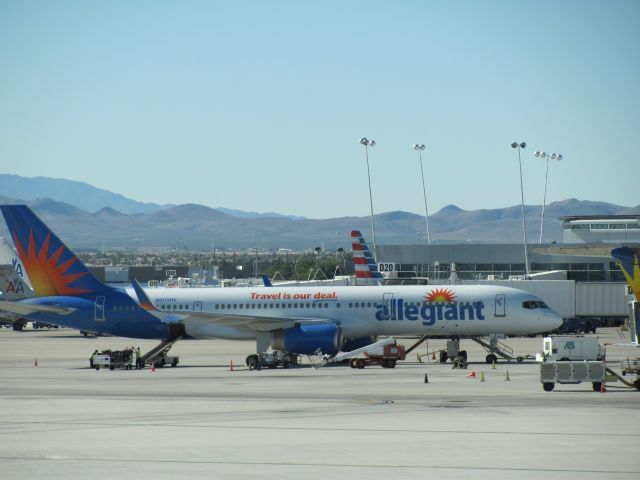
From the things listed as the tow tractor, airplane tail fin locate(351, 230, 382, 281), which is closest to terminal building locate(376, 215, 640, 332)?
airplane tail fin locate(351, 230, 382, 281)

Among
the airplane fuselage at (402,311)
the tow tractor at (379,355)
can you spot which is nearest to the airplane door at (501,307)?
the airplane fuselage at (402,311)

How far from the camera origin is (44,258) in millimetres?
66000

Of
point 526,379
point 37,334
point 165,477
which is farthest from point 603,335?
point 165,477

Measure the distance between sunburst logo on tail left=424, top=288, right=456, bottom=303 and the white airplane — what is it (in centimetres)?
6

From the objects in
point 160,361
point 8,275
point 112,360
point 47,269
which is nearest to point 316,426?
point 112,360

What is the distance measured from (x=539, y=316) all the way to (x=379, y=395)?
23208 millimetres

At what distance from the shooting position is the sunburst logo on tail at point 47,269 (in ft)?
216

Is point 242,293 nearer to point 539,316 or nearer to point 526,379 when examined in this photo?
point 539,316

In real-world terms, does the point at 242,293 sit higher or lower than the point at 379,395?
higher

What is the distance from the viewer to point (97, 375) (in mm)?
57500

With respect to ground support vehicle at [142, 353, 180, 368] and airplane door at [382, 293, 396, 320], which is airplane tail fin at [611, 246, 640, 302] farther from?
ground support vehicle at [142, 353, 180, 368]

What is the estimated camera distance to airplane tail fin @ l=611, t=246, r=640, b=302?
46.5 metres

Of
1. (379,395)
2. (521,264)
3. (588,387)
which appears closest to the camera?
(379,395)

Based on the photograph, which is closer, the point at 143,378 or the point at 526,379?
the point at 526,379
